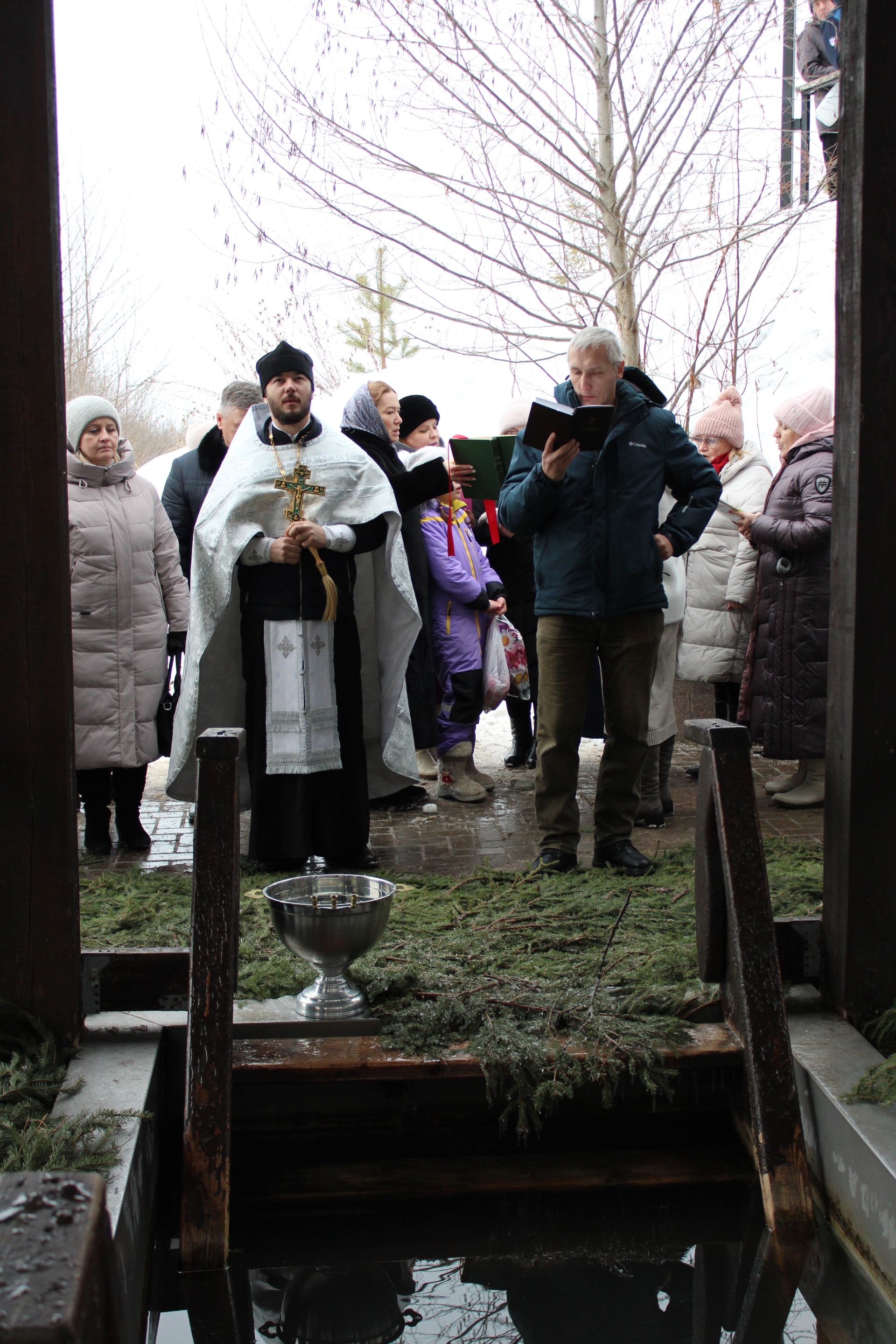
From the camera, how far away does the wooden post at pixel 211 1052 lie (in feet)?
9.22

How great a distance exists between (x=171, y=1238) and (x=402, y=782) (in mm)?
2979

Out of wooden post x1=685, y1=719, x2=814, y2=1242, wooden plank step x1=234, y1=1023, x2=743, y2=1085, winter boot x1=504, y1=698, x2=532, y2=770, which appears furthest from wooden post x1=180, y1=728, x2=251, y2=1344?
winter boot x1=504, y1=698, x2=532, y2=770

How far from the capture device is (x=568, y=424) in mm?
4641

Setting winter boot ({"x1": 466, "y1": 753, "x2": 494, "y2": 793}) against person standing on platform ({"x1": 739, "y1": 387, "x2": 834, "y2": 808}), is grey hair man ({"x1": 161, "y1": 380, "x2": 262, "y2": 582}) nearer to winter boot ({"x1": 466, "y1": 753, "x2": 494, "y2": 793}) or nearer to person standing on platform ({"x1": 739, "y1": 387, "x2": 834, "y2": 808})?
winter boot ({"x1": 466, "y1": 753, "x2": 494, "y2": 793})

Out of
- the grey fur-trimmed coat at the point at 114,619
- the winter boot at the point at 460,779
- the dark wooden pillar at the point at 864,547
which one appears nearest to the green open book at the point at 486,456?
the winter boot at the point at 460,779

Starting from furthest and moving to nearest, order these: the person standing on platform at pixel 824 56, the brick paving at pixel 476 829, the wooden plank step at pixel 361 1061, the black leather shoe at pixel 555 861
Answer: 1. the person standing on platform at pixel 824 56
2. the brick paving at pixel 476 829
3. the black leather shoe at pixel 555 861
4. the wooden plank step at pixel 361 1061

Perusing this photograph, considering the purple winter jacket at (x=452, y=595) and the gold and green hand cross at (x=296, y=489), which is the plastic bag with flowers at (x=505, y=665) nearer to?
the purple winter jacket at (x=452, y=595)

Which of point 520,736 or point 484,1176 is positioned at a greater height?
point 520,736

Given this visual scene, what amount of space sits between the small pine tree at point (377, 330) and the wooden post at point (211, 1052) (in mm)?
7517

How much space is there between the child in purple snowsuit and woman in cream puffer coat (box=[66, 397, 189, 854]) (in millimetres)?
1531

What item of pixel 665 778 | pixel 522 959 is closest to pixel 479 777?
pixel 665 778

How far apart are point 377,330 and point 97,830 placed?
26.8 metres

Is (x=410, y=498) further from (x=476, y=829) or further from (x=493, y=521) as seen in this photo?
(x=476, y=829)

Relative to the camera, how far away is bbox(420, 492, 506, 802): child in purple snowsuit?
6.81 meters
